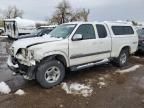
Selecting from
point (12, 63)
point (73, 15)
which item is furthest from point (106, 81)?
point (73, 15)

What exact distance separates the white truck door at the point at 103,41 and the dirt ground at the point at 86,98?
2.55 feet

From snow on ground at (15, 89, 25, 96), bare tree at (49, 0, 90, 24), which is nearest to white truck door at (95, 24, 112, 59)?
snow on ground at (15, 89, 25, 96)

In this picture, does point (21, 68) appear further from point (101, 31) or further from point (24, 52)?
point (101, 31)

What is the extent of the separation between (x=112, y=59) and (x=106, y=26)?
137 cm

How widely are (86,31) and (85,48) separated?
657 mm

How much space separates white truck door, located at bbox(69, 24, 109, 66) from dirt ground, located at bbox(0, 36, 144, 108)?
0.68m

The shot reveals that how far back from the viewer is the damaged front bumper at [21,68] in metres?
6.31

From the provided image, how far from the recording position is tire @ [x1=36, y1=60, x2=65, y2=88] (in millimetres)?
6389

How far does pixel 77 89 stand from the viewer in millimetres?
6555

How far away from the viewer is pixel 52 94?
6.14 meters

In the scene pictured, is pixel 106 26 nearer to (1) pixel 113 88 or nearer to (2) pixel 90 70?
(2) pixel 90 70

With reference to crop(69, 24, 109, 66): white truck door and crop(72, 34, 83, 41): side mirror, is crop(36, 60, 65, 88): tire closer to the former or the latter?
crop(69, 24, 109, 66): white truck door

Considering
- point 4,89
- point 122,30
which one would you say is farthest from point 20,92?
point 122,30

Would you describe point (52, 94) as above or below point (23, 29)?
below
